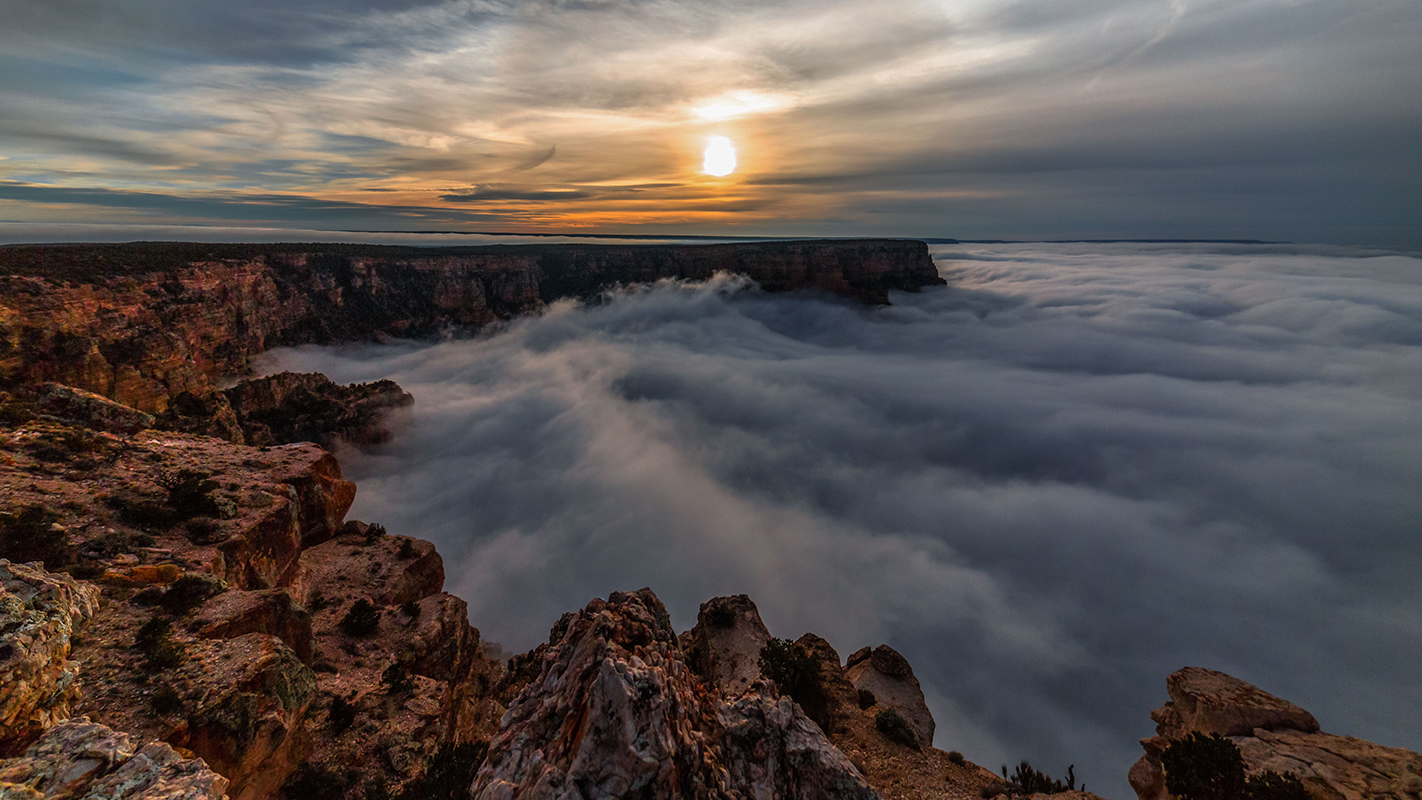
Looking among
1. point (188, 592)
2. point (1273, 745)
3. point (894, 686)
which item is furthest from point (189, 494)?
point (1273, 745)

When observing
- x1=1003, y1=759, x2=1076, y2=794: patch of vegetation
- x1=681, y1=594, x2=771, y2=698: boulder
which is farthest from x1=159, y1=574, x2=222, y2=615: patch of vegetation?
x1=1003, y1=759, x2=1076, y2=794: patch of vegetation

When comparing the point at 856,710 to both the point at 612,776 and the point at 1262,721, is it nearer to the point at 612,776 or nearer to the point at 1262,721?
the point at 1262,721

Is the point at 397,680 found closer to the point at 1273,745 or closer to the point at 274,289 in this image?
the point at 1273,745

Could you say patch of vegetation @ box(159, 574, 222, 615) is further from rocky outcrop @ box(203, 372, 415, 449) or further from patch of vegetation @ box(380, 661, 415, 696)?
rocky outcrop @ box(203, 372, 415, 449)

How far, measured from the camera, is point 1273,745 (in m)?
15.2

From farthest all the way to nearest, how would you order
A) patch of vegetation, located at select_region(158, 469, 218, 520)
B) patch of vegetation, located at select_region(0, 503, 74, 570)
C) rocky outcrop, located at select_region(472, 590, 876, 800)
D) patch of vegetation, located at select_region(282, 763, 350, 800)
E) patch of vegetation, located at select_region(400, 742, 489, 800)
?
1. patch of vegetation, located at select_region(158, 469, 218, 520)
2. patch of vegetation, located at select_region(0, 503, 74, 570)
3. patch of vegetation, located at select_region(282, 763, 350, 800)
4. patch of vegetation, located at select_region(400, 742, 489, 800)
5. rocky outcrop, located at select_region(472, 590, 876, 800)

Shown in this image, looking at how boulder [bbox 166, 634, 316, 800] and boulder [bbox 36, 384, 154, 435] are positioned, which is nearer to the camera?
boulder [bbox 166, 634, 316, 800]

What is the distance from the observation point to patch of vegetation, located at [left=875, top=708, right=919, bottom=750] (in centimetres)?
1997

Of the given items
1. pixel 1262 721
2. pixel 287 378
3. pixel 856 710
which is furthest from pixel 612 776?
pixel 287 378

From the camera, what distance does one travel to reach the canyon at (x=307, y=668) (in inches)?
361

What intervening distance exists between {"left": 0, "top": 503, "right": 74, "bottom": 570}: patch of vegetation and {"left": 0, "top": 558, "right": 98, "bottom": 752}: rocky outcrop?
2646mm

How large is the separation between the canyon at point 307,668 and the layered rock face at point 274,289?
0.40 metres

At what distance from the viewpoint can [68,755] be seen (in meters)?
8.66

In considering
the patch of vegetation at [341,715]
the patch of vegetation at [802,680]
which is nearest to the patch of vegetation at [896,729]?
the patch of vegetation at [802,680]
